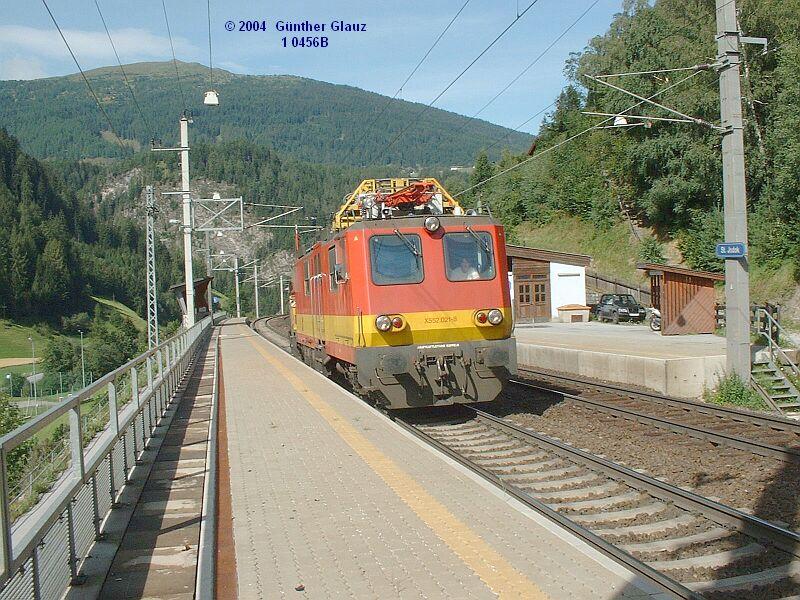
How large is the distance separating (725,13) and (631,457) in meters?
9.39

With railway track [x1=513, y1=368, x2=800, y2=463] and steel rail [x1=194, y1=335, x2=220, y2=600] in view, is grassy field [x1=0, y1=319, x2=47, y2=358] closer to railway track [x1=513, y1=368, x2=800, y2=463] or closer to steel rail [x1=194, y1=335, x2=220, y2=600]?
railway track [x1=513, y1=368, x2=800, y2=463]

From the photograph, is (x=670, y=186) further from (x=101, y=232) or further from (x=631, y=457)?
(x=101, y=232)

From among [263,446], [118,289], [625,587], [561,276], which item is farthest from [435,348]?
[118,289]

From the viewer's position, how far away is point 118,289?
3888 inches

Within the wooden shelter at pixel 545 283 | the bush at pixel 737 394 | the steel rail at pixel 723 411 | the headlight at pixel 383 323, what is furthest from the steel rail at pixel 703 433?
the wooden shelter at pixel 545 283

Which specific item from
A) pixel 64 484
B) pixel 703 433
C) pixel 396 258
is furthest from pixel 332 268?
pixel 64 484

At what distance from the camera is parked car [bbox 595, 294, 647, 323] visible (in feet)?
127

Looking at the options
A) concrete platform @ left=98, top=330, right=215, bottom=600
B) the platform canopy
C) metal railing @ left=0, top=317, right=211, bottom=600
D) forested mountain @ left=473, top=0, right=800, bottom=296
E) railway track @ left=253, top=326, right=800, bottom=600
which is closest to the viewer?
metal railing @ left=0, top=317, right=211, bottom=600

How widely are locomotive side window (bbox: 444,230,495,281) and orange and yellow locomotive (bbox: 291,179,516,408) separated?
0.01 m

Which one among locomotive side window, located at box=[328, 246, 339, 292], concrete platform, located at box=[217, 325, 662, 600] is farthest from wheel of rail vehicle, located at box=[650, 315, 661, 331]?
concrete platform, located at box=[217, 325, 662, 600]

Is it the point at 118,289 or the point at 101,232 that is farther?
the point at 101,232

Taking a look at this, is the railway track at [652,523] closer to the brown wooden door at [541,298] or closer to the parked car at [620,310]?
the parked car at [620,310]

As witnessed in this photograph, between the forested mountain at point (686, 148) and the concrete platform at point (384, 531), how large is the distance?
24.2 m

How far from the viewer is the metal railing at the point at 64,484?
4035 millimetres
